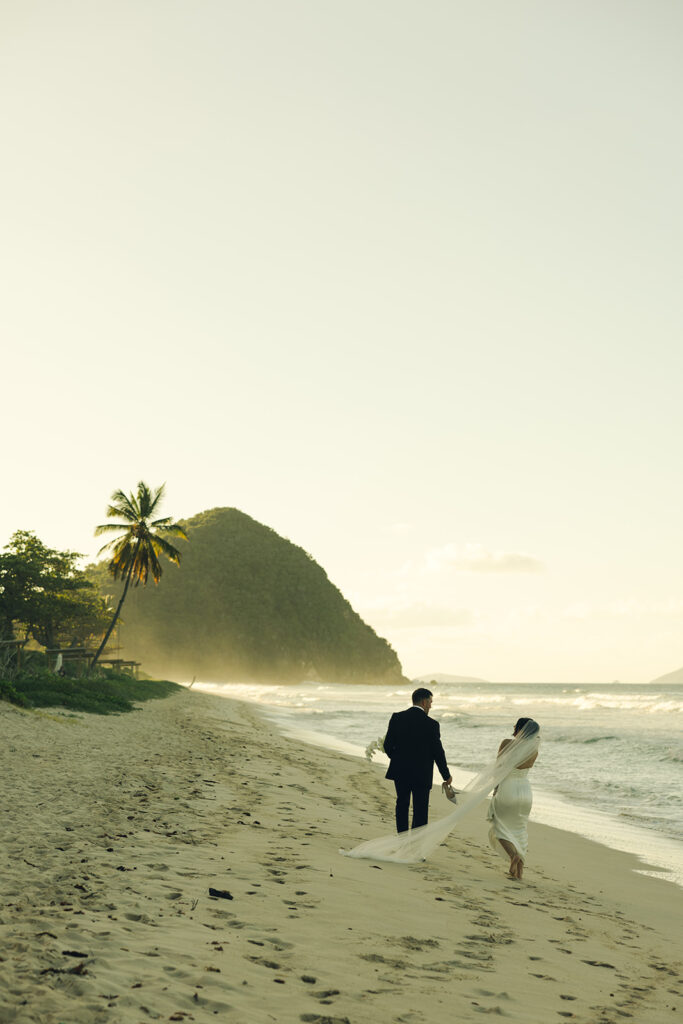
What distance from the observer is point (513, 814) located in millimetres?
8195

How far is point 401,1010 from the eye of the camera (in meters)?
3.98

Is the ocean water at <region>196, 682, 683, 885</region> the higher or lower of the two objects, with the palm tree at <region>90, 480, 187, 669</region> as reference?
lower

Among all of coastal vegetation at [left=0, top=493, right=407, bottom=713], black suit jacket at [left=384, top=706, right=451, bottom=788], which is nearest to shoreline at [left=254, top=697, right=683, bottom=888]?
black suit jacket at [left=384, top=706, right=451, bottom=788]

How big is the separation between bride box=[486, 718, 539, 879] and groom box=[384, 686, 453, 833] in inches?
24.4

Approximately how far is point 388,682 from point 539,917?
170753mm

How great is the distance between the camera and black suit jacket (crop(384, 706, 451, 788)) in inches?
327

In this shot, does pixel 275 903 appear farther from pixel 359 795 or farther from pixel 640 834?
pixel 640 834

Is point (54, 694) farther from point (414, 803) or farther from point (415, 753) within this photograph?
A: point (415, 753)

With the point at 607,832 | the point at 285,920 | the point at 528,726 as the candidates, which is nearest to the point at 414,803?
the point at 528,726

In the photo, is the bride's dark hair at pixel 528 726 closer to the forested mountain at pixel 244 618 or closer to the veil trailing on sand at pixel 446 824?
the veil trailing on sand at pixel 446 824

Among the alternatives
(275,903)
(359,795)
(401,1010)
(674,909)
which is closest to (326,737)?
(359,795)

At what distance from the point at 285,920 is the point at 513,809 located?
364 cm

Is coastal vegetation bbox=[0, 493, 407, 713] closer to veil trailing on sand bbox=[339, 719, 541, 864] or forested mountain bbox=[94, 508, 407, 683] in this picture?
forested mountain bbox=[94, 508, 407, 683]

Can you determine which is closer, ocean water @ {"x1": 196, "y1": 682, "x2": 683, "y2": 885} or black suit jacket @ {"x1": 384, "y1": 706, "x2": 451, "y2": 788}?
black suit jacket @ {"x1": 384, "y1": 706, "x2": 451, "y2": 788}
